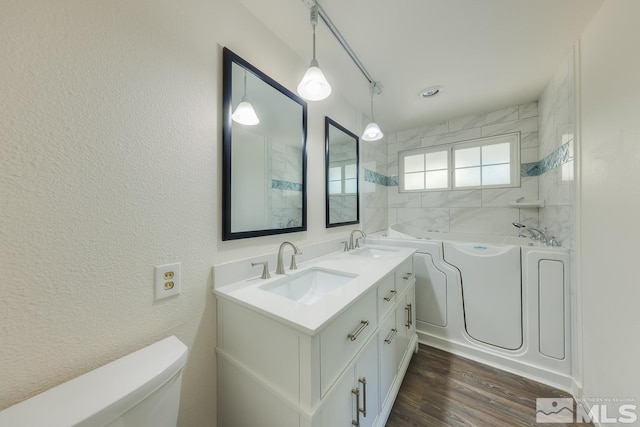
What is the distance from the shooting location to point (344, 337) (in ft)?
2.77

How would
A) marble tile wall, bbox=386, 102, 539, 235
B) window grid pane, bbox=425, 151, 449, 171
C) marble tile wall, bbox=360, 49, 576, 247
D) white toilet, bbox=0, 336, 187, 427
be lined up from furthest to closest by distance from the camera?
1. window grid pane, bbox=425, 151, 449, 171
2. marble tile wall, bbox=386, 102, 539, 235
3. marble tile wall, bbox=360, 49, 576, 247
4. white toilet, bbox=0, 336, 187, 427

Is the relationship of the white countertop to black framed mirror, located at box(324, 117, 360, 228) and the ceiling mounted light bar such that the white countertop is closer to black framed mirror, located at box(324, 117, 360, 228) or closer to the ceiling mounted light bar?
black framed mirror, located at box(324, 117, 360, 228)

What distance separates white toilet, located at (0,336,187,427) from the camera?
0.48 meters

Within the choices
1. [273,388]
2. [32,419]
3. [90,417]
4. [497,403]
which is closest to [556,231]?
[497,403]

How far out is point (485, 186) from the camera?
2439 mm

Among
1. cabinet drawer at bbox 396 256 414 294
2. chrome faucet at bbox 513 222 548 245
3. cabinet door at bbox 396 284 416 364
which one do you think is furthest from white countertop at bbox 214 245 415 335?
chrome faucet at bbox 513 222 548 245

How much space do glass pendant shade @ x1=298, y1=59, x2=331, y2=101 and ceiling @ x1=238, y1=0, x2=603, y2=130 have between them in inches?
14.9

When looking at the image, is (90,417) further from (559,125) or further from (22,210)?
(559,125)

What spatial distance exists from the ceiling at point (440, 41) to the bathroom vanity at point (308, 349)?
4.51 ft

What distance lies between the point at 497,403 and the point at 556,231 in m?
1.32

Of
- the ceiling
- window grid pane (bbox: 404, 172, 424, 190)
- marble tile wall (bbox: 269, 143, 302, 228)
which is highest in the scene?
the ceiling

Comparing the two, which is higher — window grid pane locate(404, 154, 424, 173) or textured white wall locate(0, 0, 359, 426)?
window grid pane locate(404, 154, 424, 173)

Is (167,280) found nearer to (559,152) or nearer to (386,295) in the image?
(386,295)

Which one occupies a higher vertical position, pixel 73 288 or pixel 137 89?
pixel 137 89
